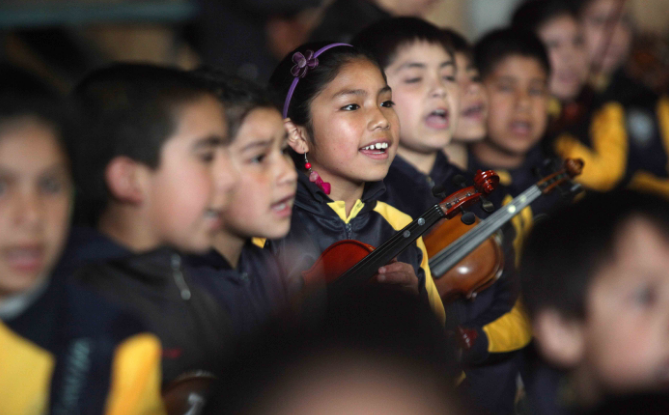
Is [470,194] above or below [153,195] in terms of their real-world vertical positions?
below

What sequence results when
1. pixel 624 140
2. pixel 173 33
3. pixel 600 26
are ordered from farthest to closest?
pixel 173 33, pixel 600 26, pixel 624 140

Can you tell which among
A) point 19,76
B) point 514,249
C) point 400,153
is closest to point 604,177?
point 514,249

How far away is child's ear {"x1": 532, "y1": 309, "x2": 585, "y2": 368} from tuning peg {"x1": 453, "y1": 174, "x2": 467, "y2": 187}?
348 millimetres

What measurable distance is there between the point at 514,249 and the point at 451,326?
220 millimetres

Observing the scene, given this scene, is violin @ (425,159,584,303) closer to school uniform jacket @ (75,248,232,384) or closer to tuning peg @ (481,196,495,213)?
tuning peg @ (481,196,495,213)

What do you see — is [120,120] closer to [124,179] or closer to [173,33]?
[124,179]

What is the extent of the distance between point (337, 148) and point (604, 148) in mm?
1223

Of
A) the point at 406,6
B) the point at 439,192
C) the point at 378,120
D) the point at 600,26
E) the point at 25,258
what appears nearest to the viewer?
the point at 25,258

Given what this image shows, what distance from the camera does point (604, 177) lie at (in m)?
1.80

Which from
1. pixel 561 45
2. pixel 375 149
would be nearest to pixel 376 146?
pixel 375 149

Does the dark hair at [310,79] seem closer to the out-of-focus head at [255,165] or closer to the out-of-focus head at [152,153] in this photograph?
the out-of-focus head at [255,165]

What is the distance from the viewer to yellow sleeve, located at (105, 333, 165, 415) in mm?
599

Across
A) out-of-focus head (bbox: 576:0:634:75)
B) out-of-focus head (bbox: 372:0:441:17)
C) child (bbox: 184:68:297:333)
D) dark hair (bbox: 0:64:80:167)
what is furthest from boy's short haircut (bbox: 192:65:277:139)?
out-of-focus head (bbox: 576:0:634:75)

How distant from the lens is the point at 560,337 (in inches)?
27.5
